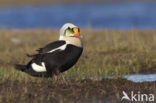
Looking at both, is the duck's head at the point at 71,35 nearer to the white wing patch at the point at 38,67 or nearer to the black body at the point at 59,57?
the black body at the point at 59,57

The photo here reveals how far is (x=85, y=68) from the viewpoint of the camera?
9836mm

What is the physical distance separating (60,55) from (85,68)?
2083 mm

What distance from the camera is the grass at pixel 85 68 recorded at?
703 cm

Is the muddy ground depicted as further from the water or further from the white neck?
the water

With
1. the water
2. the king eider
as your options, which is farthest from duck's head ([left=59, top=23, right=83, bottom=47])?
the water

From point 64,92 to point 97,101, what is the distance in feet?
2.02

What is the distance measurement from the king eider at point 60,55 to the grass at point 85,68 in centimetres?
A: 19

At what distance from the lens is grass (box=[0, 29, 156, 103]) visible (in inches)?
277

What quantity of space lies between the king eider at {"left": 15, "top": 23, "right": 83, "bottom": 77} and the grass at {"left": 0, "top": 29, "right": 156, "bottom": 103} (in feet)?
0.61

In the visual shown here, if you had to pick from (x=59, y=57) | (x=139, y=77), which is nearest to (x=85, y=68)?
(x=139, y=77)

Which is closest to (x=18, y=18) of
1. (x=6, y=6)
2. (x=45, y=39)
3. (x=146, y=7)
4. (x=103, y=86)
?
(x=6, y=6)

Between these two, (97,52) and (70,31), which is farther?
(97,52)

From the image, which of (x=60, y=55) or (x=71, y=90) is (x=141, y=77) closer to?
(x=60, y=55)

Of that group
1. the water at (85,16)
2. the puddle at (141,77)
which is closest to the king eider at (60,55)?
the puddle at (141,77)
